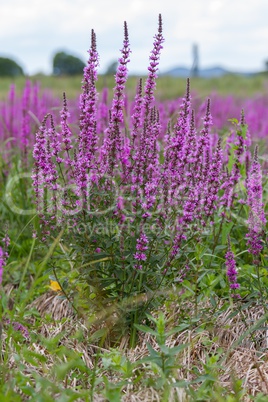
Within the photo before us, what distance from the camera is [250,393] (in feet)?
8.97

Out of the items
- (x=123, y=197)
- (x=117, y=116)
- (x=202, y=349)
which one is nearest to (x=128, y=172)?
(x=123, y=197)

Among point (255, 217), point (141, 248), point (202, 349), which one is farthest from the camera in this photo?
point (202, 349)

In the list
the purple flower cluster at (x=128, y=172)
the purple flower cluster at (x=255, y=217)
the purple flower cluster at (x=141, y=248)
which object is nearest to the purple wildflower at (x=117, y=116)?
the purple flower cluster at (x=128, y=172)

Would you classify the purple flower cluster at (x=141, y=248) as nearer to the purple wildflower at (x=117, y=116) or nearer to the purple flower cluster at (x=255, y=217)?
the purple wildflower at (x=117, y=116)

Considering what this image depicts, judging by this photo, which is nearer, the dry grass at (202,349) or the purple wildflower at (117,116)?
the dry grass at (202,349)

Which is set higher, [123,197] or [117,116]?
[117,116]

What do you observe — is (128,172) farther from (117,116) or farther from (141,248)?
(141,248)

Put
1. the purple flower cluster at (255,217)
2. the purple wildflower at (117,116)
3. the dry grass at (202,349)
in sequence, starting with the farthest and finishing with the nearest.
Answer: the purple flower cluster at (255,217) → the purple wildflower at (117,116) → the dry grass at (202,349)

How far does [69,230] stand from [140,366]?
89 cm

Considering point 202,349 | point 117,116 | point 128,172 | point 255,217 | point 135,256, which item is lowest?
point 202,349

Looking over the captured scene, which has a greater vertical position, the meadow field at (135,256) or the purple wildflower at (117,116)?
the purple wildflower at (117,116)

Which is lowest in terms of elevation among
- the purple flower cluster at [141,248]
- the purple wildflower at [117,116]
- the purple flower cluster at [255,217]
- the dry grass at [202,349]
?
the dry grass at [202,349]

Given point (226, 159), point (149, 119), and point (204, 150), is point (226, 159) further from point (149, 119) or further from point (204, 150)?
point (149, 119)

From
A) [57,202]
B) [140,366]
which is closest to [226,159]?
[57,202]
